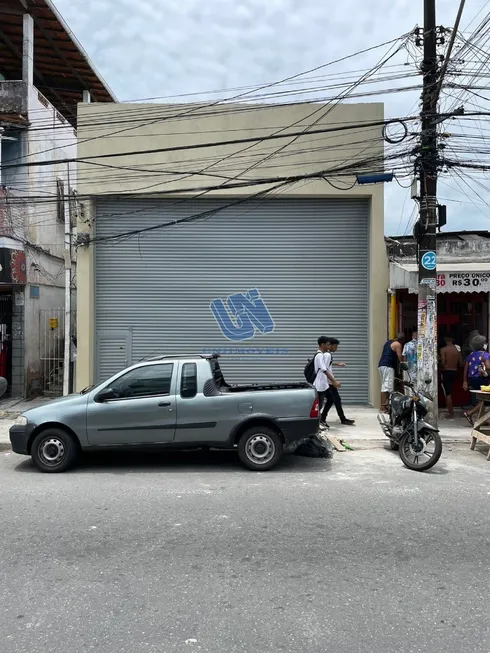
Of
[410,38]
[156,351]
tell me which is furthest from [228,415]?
[410,38]

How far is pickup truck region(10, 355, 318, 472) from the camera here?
7.44 meters

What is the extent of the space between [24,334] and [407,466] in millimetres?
10243

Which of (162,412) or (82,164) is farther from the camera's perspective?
(82,164)

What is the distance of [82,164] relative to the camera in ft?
44.9

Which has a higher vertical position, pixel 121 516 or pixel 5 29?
pixel 5 29

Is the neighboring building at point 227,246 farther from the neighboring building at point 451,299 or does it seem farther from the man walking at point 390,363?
the man walking at point 390,363

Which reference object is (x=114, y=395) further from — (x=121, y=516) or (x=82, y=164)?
(x=82, y=164)

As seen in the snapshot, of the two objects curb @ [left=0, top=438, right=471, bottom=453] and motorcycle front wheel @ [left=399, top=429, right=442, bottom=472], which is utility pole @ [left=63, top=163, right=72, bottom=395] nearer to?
curb @ [left=0, top=438, right=471, bottom=453]

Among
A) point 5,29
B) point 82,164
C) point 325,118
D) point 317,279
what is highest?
point 5,29

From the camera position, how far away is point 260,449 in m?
7.50

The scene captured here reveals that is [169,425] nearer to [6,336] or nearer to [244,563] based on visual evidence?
[244,563]

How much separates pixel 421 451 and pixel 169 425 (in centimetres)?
349

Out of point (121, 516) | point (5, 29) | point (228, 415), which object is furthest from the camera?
point (5, 29)

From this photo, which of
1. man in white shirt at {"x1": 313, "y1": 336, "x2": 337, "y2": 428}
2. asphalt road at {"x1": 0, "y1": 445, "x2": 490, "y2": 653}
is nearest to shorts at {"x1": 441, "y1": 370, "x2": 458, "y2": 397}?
man in white shirt at {"x1": 313, "y1": 336, "x2": 337, "y2": 428}
